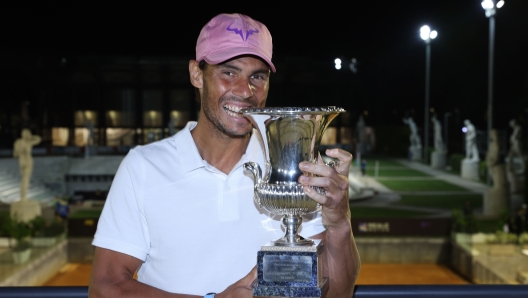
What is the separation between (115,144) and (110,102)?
2815mm

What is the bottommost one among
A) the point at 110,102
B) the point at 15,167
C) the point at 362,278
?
the point at 362,278

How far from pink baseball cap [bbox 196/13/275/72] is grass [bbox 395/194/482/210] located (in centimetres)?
2271

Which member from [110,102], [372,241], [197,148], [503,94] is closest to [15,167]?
[110,102]

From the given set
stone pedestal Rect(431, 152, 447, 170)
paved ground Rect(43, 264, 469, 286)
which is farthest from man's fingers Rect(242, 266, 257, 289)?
stone pedestal Rect(431, 152, 447, 170)

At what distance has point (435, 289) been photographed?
1871 millimetres

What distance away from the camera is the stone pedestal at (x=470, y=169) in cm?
2852

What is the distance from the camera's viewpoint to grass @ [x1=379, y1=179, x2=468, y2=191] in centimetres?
2780

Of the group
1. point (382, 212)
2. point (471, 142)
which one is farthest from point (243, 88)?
point (471, 142)

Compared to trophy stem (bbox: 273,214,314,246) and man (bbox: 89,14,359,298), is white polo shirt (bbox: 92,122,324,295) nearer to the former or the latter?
man (bbox: 89,14,359,298)

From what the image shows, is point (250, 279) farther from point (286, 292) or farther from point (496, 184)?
point (496, 184)

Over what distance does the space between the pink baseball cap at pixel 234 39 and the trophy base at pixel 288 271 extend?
49 cm

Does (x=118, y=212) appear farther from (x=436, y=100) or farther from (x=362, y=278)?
(x=436, y=100)

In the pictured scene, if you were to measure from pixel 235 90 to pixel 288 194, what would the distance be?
36 cm

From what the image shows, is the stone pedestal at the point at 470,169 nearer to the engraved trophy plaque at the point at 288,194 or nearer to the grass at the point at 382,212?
the grass at the point at 382,212
